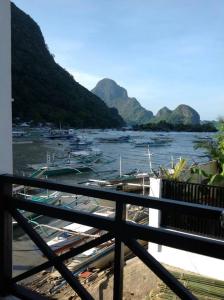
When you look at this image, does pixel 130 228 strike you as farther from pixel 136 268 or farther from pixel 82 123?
pixel 82 123

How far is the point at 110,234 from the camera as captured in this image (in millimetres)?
1880

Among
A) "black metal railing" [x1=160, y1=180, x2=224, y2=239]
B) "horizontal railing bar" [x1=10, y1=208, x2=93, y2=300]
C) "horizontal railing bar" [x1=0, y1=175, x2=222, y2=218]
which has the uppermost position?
"horizontal railing bar" [x1=0, y1=175, x2=222, y2=218]

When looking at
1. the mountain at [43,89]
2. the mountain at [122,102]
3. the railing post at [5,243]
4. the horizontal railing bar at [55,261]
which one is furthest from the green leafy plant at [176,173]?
the mountain at [122,102]

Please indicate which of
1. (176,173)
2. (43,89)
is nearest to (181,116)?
(43,89)

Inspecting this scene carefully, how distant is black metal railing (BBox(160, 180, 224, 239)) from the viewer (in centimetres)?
702

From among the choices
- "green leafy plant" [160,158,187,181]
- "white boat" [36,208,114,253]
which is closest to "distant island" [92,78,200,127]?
"white boat" [36,208,114,253]

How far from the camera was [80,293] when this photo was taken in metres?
2.08

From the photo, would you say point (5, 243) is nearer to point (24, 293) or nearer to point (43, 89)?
point (24, 293)

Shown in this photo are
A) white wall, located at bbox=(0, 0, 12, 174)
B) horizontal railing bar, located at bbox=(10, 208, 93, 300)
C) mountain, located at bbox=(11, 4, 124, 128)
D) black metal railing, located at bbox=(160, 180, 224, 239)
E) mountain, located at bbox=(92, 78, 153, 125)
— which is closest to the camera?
horizontal railing bar, located at bbox=(10, 208, 93, 300)

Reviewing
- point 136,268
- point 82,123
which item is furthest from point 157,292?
point 82,123

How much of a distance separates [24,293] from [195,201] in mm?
5377

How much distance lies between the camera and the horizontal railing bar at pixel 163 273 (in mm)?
1722

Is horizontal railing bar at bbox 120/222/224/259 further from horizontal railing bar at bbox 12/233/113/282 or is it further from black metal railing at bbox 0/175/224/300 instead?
horizontal railing bar at bbox 12/233/113/282

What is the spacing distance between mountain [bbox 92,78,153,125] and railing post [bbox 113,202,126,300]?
6124 inches
